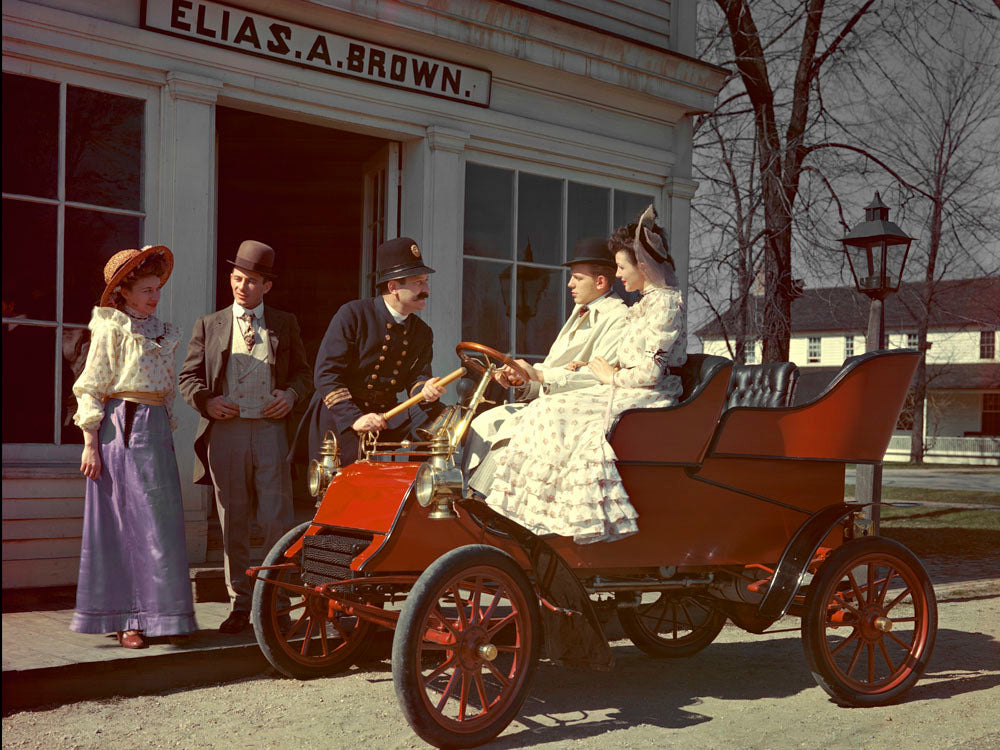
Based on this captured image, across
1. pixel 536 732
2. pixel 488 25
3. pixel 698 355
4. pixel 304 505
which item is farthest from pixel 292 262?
pixel 536 732

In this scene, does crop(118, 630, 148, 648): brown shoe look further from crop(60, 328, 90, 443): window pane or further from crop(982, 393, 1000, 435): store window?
crop(982, 393, 1000, 435): store window

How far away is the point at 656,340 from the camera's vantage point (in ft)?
15.0

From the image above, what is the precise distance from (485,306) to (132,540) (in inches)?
152

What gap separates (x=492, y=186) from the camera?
8141 millimetres

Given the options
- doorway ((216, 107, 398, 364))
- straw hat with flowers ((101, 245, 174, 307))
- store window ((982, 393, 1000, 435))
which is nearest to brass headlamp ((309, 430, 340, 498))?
straw hat with flowers ((101, 245, 174, 307))

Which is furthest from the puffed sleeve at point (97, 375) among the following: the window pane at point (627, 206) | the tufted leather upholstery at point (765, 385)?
the window pane at point (627, 206)

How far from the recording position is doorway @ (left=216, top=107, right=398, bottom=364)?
9984mm

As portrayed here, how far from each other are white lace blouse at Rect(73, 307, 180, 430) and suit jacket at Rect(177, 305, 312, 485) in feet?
1.08

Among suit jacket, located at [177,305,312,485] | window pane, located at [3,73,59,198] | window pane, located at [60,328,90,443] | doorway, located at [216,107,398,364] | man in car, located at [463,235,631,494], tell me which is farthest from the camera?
doorway, located at [216,107,398,364]

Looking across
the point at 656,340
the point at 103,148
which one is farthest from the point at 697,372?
the point at 103,148

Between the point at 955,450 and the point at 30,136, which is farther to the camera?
the point at 955,450

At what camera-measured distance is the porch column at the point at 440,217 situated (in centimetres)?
774

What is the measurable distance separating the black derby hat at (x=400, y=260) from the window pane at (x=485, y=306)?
3.00 metres

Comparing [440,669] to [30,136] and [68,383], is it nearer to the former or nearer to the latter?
[68,383]
